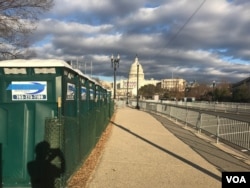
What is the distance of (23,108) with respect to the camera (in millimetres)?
6746

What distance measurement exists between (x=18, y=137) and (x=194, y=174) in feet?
13.5

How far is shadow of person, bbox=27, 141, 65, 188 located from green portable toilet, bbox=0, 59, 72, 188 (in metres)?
0.10

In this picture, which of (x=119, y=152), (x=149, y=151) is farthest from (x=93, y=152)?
(x=149, y=151)

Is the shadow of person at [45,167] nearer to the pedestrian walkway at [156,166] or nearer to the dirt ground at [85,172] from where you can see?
the dirt ground at [85,172]

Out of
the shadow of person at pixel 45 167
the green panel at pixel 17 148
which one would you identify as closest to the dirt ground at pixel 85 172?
the shadow of person at pixel 45 167

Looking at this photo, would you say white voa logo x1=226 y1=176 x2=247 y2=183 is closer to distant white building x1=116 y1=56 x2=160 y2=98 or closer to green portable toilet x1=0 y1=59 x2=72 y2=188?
green portable toilet x1=0 y1=59 x2=72 y2=188

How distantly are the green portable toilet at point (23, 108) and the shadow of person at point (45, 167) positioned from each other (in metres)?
0.10

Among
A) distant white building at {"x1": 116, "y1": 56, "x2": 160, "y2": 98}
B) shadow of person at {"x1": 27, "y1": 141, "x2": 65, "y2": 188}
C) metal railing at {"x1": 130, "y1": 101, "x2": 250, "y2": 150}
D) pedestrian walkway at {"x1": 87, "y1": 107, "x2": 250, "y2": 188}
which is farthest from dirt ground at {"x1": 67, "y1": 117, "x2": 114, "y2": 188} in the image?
distant white building at {"x1": 116, "y1": 56, "x2": 160, "y2": 98}

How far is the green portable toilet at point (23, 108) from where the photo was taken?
671 centimetres

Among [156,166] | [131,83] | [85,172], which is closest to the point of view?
[85,172]

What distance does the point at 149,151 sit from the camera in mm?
12539

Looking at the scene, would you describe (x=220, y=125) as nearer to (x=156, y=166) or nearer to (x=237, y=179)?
(x=156, y=166)

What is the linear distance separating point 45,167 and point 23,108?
1.06m

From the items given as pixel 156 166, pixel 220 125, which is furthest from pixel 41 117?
pixel 220 125
